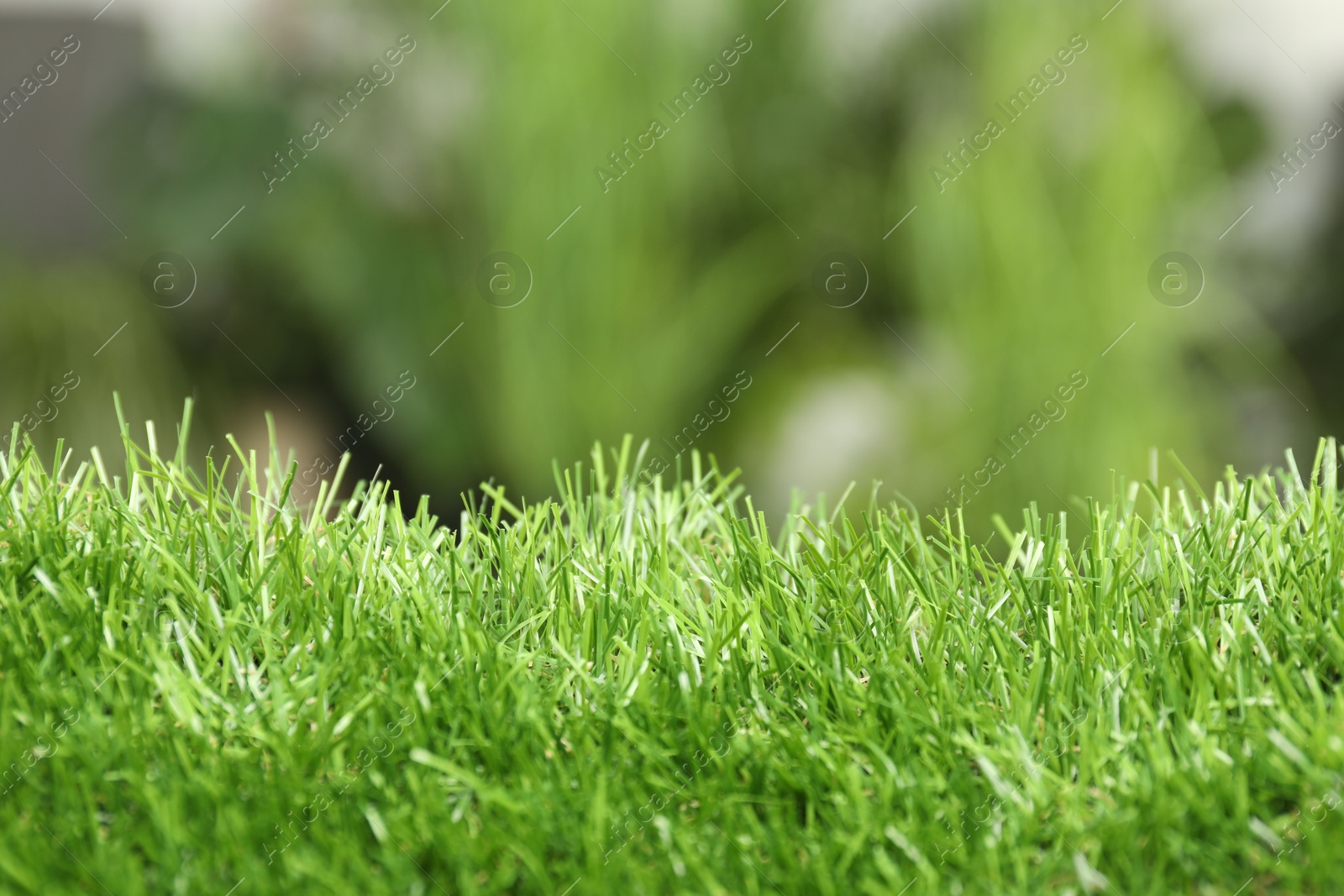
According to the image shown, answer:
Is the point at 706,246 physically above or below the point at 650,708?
above

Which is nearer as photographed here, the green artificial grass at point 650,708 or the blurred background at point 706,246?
the green artificial grass at point 650,708

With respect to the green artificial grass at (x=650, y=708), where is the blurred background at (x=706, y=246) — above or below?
above

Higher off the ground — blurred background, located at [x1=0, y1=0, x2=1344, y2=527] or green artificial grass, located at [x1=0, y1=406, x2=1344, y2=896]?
blurred background, located at [x1=0, y1=0, x2=1344, y2=527]

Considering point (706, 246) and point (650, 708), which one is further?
point (706, 246)

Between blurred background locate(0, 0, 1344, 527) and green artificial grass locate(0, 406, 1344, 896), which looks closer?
green artificial grass locate(0, 406, 1344, 896)
